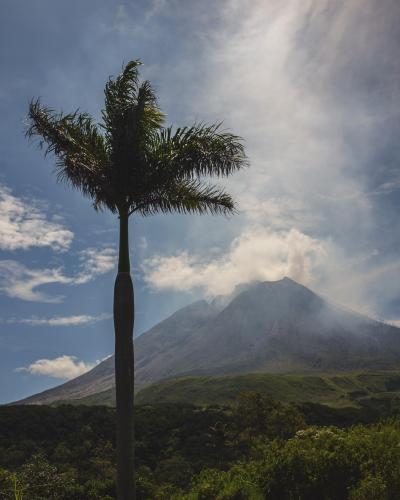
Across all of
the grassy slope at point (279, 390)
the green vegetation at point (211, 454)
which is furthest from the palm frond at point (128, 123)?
the grassy slope at point (279, 390)

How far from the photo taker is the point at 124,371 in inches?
348

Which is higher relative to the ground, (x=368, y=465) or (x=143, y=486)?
(x=368, y=465)

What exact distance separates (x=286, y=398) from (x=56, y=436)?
110 m

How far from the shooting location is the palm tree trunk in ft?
27.0

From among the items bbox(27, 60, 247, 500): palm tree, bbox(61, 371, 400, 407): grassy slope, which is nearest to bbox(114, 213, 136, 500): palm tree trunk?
bbox(27, 60, 247, 500): palm tree

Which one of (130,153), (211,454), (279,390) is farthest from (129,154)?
(279,390)

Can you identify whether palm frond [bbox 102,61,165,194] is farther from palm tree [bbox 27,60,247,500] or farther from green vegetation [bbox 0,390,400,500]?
green vegetation [bbox 0,390,400,500]

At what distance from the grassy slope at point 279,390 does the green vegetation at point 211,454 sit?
3352 inches

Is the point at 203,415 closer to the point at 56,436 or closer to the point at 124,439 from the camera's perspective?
the point at 56,436

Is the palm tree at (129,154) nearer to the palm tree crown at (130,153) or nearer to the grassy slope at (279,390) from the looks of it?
the palm tree crown at (130,153)

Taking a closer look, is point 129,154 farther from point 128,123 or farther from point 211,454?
point 211,454

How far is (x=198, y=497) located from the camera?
1074 cm

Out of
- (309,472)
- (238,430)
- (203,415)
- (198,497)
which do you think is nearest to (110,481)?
(198,497)

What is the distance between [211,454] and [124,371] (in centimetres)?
3680
